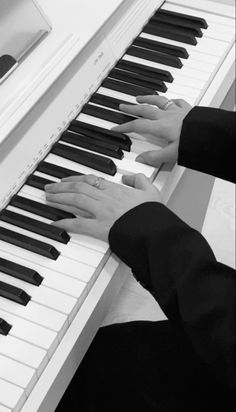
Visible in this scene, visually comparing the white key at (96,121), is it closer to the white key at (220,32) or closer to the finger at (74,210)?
the finger at (74,210)

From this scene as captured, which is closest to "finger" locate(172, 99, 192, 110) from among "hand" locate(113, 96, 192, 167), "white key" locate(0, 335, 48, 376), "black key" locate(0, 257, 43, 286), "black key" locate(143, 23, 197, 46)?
"hand" locate(113, 96, 192, 167)

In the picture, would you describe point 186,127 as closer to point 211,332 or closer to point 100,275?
point 100,275

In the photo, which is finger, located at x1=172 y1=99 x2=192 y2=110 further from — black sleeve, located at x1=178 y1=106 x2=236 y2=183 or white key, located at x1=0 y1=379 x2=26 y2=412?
white key, located at x1=0 y1=379 x2=26 y2=412

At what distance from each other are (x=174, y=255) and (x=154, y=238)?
0.05m

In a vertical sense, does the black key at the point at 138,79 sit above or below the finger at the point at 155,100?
above

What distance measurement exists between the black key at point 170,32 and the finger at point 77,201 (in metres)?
0.50

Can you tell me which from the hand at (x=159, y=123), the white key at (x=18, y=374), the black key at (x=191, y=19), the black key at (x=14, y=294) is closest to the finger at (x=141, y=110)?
the hand at (x=159, y=123)

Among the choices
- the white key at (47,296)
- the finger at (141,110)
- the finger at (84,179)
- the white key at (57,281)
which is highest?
the finger at (141,110)

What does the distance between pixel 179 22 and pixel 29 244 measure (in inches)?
26.4

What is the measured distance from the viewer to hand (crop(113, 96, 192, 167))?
1.13 meters

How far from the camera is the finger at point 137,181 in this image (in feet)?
3.52

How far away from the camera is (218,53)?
52.6 inches

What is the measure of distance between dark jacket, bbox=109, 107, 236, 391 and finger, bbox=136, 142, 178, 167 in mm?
17

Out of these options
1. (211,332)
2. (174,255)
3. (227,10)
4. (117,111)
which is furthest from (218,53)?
(211,332)
